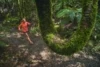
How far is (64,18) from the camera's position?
7410 millimetres

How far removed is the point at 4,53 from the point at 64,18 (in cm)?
261

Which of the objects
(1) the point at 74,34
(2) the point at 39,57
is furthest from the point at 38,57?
(1) the point at 74,34

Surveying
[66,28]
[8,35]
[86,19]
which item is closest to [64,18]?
[66,28]

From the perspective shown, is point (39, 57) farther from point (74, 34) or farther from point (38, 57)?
point (74, 34)

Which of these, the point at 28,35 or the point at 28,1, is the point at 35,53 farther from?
the point at 28,1

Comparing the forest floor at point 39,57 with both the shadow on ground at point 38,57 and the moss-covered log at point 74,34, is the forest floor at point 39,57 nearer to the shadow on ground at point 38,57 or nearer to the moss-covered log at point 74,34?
the shadow on ground at point 38,57

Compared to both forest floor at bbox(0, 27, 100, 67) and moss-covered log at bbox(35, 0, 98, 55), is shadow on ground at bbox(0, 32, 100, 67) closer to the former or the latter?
forest floor at bbox(0, 27, 100, 67)

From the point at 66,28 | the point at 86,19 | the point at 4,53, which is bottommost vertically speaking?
the point at 4,53

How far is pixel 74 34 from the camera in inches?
128

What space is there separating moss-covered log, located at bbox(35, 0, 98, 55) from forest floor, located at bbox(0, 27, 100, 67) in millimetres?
2755

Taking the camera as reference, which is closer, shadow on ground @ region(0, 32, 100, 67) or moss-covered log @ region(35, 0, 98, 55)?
moss-covered log @ region(35, 0, 98, 55)

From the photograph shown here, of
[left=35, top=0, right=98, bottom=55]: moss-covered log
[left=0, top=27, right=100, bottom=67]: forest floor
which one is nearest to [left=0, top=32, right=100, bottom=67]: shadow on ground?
[left=0, top=27, right=100, bottom=67]: forest floor

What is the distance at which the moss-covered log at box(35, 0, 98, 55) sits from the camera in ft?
10.1

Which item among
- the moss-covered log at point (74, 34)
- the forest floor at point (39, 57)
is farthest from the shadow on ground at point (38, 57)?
the moss-covered log at point (74, 34)
